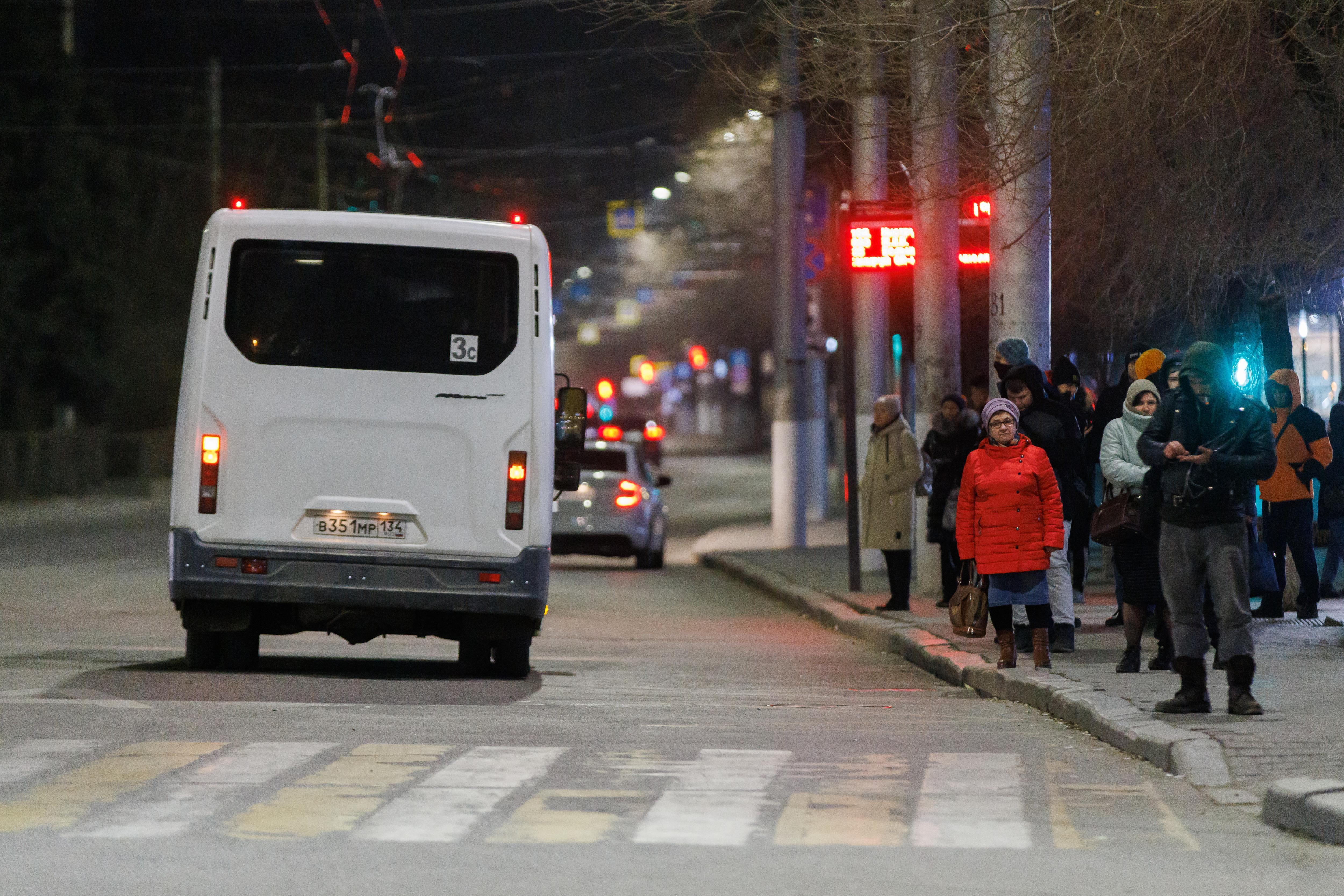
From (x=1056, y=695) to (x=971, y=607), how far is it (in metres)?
1.72

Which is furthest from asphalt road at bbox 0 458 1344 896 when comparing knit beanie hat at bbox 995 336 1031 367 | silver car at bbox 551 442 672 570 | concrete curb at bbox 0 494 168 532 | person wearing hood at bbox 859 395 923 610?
concrete curb at bbox 0 494 168 532

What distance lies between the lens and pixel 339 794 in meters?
8.02

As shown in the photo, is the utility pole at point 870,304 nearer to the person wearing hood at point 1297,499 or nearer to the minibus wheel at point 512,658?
the person wearing hood at point 1297,499

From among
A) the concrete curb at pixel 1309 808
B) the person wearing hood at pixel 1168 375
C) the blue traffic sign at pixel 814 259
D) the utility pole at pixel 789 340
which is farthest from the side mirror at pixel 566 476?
the blue traffic sign at pixel 814 259

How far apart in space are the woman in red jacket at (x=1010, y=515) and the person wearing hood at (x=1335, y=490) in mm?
4510

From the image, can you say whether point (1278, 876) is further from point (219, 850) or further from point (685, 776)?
point (219, 850)

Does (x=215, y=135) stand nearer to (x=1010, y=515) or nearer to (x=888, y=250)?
(x=888, y=250)

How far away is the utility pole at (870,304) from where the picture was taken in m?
18.1

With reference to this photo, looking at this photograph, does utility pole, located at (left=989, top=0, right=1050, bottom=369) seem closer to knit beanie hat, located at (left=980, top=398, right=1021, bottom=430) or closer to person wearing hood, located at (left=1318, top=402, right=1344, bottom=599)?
person wearing hood, located at (left=1318, top=402, right=1344, bottom=599)

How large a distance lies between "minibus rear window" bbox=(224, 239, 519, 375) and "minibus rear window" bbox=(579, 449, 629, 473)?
1287 centimetres

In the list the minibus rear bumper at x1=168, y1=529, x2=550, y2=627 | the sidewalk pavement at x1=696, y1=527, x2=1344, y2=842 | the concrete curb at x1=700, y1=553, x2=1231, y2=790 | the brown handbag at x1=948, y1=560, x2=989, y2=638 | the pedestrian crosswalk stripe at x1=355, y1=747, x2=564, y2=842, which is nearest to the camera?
the pedestrian crosswalk stripe at x1=355, y1=747, x2=564, y2=842

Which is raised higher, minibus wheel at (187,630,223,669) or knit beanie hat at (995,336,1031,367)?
knit beanie hat at (995,336,1031,367)

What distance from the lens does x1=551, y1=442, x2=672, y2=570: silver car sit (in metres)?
24.8

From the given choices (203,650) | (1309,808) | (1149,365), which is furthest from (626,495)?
(1309,808)
